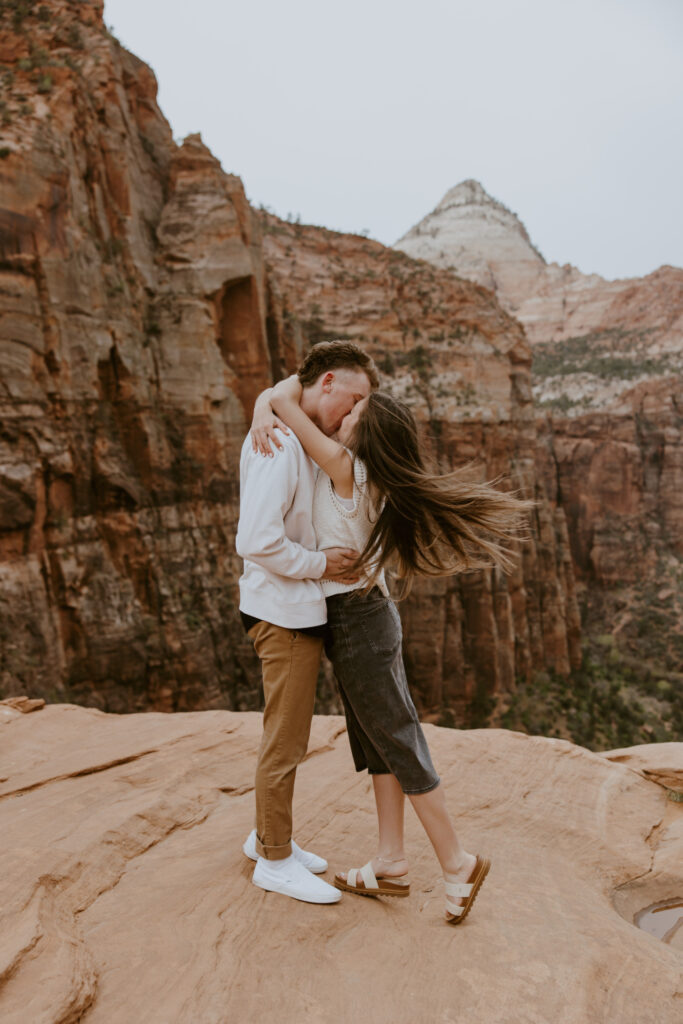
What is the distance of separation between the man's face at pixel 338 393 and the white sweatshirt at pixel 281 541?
0.70 feet

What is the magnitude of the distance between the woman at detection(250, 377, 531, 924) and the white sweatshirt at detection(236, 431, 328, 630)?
69mm

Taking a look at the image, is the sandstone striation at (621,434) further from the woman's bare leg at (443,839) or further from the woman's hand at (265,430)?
the woman's hand at (265,430)

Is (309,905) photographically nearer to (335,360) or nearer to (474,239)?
(335,360)

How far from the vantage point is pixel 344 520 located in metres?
2.86

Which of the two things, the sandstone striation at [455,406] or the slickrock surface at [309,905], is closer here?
the slickrock surface at [309,905]

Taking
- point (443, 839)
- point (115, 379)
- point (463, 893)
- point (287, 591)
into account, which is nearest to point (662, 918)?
point (463, 893)

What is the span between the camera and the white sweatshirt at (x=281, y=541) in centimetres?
268

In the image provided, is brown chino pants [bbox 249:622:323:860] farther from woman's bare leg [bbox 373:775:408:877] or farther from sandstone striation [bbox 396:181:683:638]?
sandstone striation [bbox 396:181:683:638]

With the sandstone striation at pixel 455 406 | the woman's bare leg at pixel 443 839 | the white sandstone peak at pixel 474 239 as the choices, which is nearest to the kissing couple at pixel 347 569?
the woman's bare leg at pixel 443 839

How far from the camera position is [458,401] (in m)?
31.1

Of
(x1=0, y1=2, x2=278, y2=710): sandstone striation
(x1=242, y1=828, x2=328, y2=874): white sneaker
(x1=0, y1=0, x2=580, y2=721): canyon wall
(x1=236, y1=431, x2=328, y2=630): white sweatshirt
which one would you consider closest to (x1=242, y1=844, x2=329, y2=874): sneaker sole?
(x1=242, y1=828, x2=328, y2=874): white sneaker

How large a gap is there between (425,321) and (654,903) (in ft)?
104

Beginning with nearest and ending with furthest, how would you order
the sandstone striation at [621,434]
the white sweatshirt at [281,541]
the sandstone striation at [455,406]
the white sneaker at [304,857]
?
the white sweatshirt at [281,541] → the white sneaker at [304,857] → the sandstone striation at [455,406] → the sandstone striation at [621,434]

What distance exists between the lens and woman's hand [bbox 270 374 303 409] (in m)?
2.94
